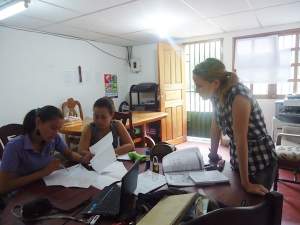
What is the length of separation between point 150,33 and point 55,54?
61.3 inches

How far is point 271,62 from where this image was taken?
3.74m

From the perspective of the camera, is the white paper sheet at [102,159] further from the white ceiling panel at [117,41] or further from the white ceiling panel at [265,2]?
the white ceiling panel at [117,41]

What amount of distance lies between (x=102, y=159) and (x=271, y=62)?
3381 millimetres

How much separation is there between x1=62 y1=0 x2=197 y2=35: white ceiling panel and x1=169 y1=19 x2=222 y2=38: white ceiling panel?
0.25m

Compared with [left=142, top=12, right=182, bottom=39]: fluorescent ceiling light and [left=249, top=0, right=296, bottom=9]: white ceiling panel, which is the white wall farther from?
[left=249, top=0, right=296, bottom=9]: white ceiling panel

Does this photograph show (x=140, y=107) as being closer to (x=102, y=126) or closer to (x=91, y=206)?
(x=102, y=126)

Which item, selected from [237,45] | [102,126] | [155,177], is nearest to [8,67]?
[102,126]

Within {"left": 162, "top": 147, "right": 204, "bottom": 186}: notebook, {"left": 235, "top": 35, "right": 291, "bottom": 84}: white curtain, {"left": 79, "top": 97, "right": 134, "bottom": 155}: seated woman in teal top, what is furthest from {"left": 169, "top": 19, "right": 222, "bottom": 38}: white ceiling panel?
{"left": 162, "top": 147, "right": 204, "bottom": 186}: notebook

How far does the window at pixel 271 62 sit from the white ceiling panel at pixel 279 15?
0.32m

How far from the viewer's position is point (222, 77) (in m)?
1.25

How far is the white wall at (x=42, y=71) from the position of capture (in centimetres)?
313

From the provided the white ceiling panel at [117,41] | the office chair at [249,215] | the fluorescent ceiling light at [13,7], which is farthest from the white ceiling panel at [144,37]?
the office chair at [249,215]

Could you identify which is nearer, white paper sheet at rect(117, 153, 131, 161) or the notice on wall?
white paper sheet at rect(117, 153, 131, 161)

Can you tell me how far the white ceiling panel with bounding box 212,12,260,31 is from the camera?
3.07m
